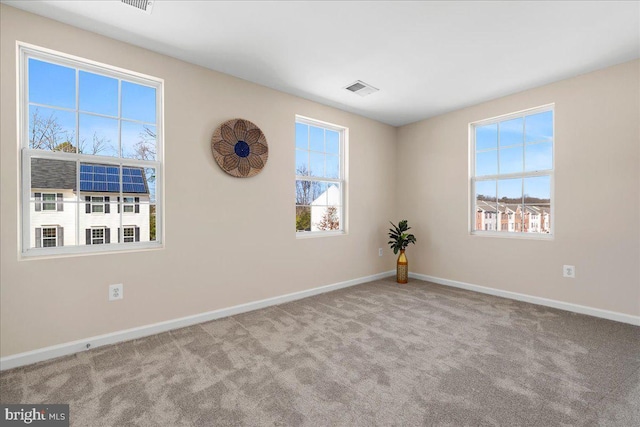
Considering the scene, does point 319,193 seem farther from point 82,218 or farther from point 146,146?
point 82,218

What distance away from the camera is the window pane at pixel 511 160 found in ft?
12.0

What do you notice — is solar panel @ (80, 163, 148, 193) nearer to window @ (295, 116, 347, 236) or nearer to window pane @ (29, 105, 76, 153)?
window pane @ (29, 105, 76, 153)

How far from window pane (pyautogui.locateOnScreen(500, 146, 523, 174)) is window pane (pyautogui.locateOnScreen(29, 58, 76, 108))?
4.73 m

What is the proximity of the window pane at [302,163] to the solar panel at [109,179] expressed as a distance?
182 cm

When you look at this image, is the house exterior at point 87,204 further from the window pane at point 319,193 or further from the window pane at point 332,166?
the window pane at point 332,166

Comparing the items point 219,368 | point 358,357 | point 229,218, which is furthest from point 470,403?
point 229,218

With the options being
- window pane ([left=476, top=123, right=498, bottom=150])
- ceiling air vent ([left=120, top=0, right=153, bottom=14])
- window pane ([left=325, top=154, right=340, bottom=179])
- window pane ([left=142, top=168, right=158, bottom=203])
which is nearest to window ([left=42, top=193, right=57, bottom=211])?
window pane ([left=142, top=168, right=158, bottom=203])

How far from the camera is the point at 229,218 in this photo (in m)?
3.12

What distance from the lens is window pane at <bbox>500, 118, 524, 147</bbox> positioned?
3.65 meters

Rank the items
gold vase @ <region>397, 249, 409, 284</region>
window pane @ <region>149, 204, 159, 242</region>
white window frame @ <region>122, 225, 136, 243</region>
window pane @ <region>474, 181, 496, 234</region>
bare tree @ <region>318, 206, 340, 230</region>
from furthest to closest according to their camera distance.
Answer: gold vase @ <region>397, 249, 409, 284</region> → bare tree @ <region>318, 206, 340, 230</region> → window pane @ <region>474, 181, 496, 234</region> → window pane @ <region>149, 204, 159, 242</region> → white window frame @ <region>122, 225, 136, 243</region>

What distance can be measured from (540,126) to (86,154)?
15.8 ft

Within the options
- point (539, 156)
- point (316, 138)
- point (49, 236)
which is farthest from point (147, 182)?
point (539, 156)

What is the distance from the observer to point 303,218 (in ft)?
12.8

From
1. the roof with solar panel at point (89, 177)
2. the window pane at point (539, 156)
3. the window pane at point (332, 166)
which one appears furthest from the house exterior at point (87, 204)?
the window pane at point (539, 156)
